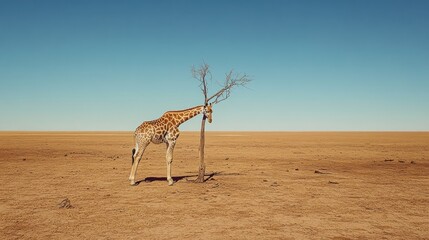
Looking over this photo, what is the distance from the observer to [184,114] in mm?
16688

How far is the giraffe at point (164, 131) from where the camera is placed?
15672 mm

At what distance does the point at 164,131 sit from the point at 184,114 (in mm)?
1410

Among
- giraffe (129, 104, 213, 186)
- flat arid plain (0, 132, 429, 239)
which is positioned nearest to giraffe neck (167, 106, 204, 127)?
giraffe (129, 104, 213, 186)

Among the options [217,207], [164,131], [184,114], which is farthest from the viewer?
[184,114]

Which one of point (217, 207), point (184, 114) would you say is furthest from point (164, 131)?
point (217, 207)

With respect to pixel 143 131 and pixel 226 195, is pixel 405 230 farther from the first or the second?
pixel 143 131

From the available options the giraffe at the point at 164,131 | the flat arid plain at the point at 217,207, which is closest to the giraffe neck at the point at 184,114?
the giraffe at the point at 164,131

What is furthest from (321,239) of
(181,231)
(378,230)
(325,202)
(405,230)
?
(325,202)

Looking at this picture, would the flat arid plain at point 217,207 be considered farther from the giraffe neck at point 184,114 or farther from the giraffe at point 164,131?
the giraffe neck at point 184,114

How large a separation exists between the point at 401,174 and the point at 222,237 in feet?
51.6

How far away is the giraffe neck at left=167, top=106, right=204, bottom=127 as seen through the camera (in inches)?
651

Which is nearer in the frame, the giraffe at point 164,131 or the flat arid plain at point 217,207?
the flat arid plain at point 217,207

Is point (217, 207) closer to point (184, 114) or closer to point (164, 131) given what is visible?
point (164, 131)

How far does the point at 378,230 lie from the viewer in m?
8.62
